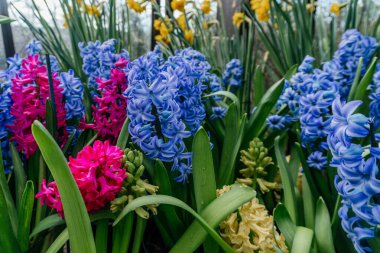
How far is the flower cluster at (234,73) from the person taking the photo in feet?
4.76

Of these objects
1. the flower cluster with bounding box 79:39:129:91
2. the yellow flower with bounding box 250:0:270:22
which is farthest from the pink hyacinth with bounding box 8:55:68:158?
the yellow flower with bounding box 250:0:270:22

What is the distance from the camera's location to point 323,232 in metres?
0.79

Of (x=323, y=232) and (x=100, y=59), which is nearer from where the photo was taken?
(x=323, y=232)

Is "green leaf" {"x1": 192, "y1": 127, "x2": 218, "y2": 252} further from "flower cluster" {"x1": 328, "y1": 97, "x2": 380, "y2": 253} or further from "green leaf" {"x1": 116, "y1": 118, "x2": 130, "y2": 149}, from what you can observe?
"flower cluster" {"x1": 328, "y1": 97, "x2": 380, "y2": 253}

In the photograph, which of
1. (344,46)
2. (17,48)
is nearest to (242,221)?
(344,46)

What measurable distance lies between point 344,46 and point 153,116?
779 mm

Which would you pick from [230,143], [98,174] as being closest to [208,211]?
[98,174]

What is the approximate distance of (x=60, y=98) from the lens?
95 cm

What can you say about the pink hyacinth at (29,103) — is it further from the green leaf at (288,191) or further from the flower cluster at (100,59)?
the green leaf at (288,191)

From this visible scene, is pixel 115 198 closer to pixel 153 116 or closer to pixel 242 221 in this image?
pixel 153 116

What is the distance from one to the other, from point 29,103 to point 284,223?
69cm

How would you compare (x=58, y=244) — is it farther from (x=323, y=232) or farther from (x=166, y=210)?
(x=323, y=232)

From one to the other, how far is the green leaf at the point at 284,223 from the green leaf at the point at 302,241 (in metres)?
0.02

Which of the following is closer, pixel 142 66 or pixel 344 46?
pixel 142 66
